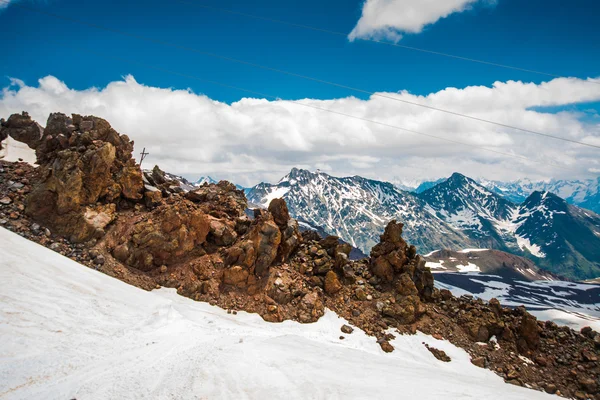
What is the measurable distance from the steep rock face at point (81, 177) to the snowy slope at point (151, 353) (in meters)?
4.72

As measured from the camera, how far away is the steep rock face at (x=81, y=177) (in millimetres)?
26188

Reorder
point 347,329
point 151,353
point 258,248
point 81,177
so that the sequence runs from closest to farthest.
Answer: point 151,353, point 347,329, point 81,177, point 258,248

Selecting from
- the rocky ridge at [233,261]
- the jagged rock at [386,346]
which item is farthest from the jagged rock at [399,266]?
the jagged rock at [386,346]

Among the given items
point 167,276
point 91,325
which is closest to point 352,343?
point 167,276

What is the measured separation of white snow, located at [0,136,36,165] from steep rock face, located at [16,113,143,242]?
1849 millimetres

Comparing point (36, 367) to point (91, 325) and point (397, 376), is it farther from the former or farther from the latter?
point (397, 376)

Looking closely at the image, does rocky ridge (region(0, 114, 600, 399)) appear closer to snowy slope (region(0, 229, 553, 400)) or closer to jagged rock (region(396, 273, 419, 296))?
jagged rock (region(396, 273, 419, 296))

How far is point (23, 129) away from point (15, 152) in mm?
4845

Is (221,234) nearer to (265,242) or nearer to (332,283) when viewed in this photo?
(265,242)

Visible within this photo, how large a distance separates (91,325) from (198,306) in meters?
Result: 9.28

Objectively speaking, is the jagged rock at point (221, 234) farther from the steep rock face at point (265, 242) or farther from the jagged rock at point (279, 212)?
the jagged rock at point (279, 212)

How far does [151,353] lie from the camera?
15.1 meters

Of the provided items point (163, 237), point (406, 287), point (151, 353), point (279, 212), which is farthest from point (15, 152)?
point (406, 287)

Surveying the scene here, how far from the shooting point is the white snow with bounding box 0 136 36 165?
3081 cm
